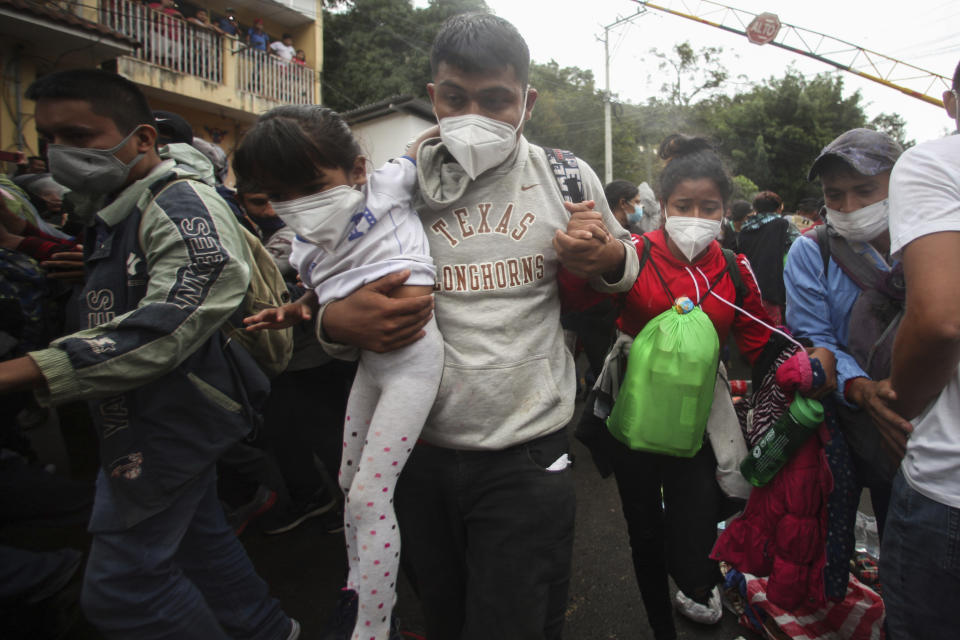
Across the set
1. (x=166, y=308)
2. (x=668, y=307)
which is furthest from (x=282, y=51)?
(x=668, y=307)

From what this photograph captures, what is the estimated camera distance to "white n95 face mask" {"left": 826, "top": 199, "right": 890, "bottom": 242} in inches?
71.0

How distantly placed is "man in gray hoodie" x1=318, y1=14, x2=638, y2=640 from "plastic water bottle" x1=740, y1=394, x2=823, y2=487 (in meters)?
0.93

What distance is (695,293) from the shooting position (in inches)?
75.3

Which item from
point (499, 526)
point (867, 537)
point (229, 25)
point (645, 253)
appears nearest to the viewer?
point (499, 526)

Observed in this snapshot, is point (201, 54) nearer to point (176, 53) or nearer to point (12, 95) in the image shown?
point (176, 53)

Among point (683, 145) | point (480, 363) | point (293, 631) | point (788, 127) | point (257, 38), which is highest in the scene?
point (788, 127)

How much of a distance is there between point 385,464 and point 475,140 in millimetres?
799

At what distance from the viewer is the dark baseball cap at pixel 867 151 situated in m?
1.78

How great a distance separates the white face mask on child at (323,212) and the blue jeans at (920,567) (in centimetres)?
147

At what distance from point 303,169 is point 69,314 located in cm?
142

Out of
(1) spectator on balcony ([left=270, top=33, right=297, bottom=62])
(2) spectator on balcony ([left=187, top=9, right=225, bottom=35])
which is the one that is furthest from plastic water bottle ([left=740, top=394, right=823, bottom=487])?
(1) spectator on balcony ([left=270, top=33, right=297, bottom=62])

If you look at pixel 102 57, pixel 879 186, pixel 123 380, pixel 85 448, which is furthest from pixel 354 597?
pixel 102 57

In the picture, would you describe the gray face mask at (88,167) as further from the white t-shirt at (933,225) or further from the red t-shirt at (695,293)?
the white t-shirt at (933,225)

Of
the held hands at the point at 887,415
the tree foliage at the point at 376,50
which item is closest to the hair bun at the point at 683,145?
the held hands at the point at 887,415
